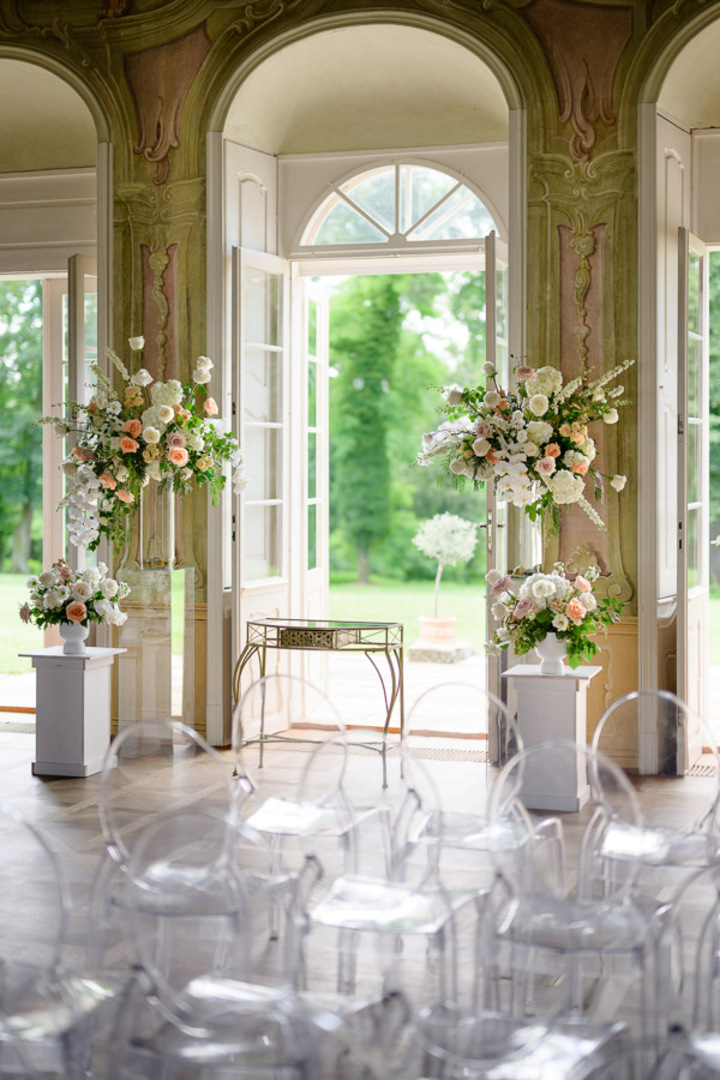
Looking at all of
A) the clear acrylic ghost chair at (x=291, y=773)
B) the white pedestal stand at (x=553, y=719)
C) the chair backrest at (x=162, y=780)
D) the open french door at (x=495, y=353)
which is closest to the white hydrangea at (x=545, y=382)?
the open french door at (x=495, y=353)

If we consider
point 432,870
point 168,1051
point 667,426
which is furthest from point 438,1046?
point 667,426

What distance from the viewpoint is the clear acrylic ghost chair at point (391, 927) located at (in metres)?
2.93

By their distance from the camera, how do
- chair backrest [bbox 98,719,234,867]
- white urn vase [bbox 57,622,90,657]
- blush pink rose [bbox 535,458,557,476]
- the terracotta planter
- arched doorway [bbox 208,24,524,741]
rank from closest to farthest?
chair backrest [bbox 98,719,234,867], blush pink rose [bbox 535,458,557,476], white urn vase [bbox 57,622,90,657], arched doorway [bbox 208,24,524,741], the terracotta planter

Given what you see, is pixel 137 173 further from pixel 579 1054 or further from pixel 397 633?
pixel 579 1054

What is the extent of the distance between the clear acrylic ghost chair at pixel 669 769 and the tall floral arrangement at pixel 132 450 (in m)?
2.34

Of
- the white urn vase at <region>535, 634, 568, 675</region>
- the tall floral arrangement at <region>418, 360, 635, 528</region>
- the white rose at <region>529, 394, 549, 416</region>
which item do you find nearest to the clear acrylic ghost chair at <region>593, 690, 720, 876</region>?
the white urn vase at <region>535, 634, 568, 675</region>

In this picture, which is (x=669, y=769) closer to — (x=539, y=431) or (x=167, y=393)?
(x=539, y=431)

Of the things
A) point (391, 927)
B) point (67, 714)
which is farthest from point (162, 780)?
point (391, 927)

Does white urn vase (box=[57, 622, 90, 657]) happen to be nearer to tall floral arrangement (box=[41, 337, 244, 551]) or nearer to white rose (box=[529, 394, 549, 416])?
tall floral arrangement (box=[41, 337, 244, 551])

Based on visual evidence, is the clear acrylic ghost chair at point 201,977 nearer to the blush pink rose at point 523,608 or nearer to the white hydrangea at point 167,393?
the blush pink rose at point 523,608

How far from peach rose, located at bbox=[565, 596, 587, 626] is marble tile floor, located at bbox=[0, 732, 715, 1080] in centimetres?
84

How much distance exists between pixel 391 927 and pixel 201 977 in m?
0.46

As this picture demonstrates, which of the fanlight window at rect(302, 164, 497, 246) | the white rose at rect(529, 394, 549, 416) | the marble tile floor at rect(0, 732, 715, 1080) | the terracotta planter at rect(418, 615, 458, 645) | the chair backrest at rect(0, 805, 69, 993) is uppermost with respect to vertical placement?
the fanlight window at rect(302, 164, 497, 246)

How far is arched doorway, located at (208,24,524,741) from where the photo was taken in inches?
273
